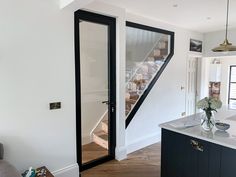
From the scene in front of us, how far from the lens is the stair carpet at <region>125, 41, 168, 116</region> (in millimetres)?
3830

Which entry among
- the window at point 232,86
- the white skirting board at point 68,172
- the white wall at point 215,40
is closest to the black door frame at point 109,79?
the white skirting board at point 68,172

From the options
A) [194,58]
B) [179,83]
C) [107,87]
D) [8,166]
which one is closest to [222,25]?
[194,58]

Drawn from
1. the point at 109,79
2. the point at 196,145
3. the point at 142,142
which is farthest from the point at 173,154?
the point at 142,142

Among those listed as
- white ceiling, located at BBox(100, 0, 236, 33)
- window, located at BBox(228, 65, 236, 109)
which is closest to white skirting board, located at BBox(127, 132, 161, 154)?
white ceiling, located at BBox(100, 0, 236, 33)

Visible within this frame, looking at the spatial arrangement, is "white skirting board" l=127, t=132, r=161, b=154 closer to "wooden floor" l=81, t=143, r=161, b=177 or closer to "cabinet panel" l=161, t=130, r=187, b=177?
"wooden floor" l=81, t=143, r=161, b=177

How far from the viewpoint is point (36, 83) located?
7.64ft

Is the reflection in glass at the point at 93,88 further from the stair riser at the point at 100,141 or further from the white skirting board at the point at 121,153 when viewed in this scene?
the white skirting board at the point at 121,153

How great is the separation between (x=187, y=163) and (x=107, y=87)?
5.64 feet

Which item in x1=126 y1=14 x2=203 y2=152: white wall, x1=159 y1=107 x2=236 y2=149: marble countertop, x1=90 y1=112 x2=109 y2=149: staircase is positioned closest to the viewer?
x1=159 y1=107 x2=236 y2=149: marble countertop

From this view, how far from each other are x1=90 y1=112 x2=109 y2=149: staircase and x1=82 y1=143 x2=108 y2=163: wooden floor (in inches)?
2.8

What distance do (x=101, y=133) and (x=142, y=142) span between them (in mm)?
1107

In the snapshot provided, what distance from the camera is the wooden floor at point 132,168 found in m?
Result: 3.01

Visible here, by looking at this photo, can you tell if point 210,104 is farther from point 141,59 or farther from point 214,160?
point 141,59

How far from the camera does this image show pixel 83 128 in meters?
3.05
